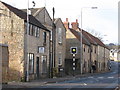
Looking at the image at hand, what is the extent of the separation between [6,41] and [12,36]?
2.72ft

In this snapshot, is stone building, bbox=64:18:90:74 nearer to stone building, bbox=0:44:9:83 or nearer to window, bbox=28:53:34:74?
window, bbox=28:53:34:74

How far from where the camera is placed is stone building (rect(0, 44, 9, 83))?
28.7 metres

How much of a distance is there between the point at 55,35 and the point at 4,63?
16.7 meters

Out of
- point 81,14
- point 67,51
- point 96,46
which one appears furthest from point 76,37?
point 96,46

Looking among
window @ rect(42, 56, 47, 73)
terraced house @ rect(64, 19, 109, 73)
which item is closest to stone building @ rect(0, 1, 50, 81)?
window @ rect(42, 56, 47, 73)

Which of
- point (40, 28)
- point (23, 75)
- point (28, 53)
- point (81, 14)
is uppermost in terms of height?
point (81, 14)

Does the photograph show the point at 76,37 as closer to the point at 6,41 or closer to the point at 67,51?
the point at 67,51

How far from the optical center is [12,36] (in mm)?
31516

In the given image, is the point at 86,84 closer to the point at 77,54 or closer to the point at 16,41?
the point at 16,41

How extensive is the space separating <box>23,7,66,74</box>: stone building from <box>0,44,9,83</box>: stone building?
8.41 metres

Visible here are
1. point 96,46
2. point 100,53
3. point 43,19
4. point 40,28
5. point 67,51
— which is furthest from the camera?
point 100,53

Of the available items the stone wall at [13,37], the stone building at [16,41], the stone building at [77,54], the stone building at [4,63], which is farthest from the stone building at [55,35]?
the stone building at [4,63]

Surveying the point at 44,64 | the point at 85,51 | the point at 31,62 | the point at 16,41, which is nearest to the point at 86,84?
the point at 31,62

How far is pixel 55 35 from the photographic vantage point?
4531 cm
